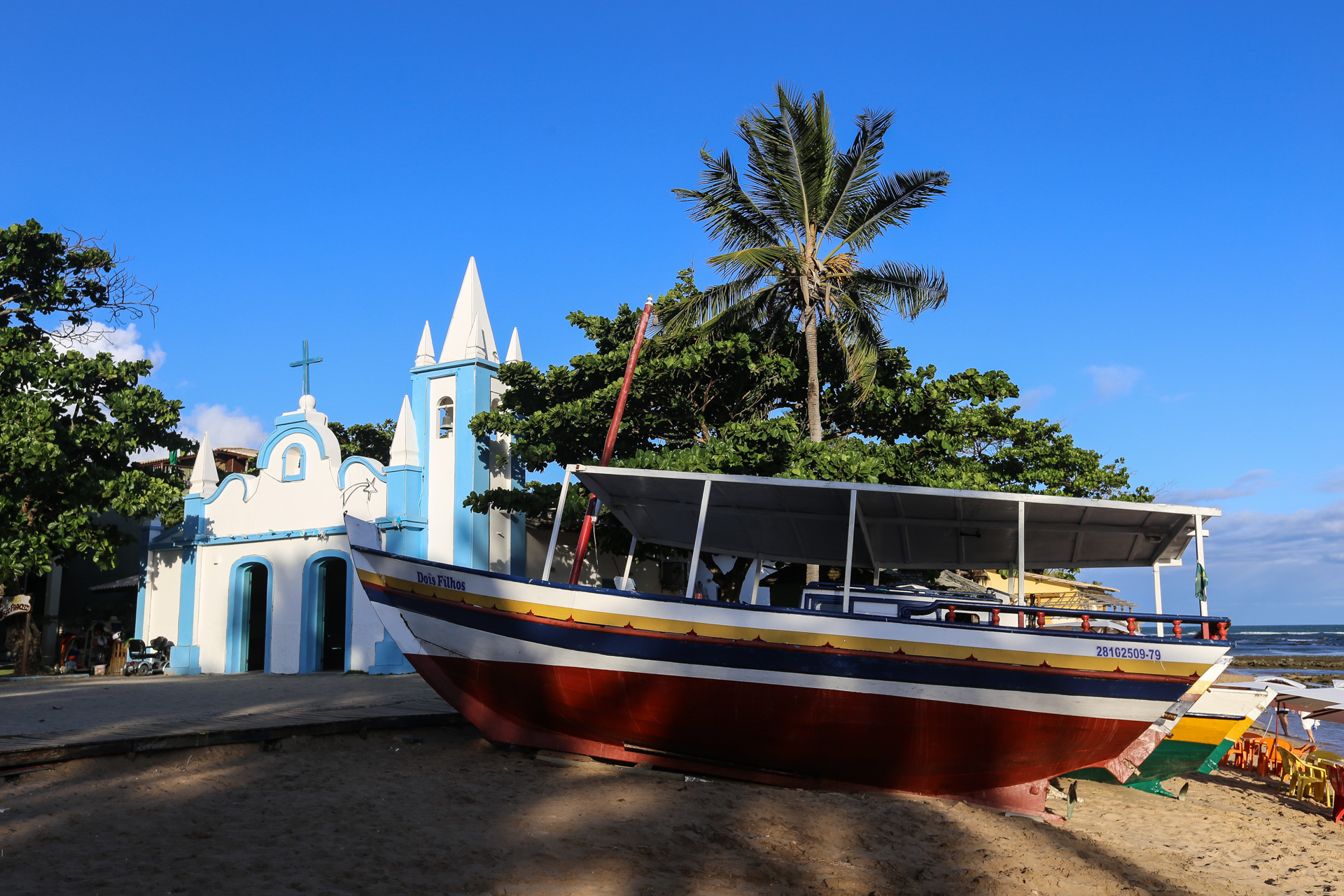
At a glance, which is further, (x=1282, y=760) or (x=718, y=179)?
(x=718, y=179)

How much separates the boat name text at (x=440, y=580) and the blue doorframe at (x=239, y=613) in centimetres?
1099

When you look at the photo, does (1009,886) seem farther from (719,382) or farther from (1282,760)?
(719,382)

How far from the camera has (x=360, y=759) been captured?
913cm

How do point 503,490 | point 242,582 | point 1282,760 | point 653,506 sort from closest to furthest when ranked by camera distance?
point 653,506 → point 1282,760 → point 503,490 → point 242,582

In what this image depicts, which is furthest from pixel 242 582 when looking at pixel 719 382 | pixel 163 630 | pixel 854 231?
pixel 854 231

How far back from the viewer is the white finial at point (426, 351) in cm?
1961

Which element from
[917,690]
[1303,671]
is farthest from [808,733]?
[1303,671]

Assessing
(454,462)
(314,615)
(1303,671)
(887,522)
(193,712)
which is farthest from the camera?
(1303,671)

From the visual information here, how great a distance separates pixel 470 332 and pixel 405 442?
8.43 ft

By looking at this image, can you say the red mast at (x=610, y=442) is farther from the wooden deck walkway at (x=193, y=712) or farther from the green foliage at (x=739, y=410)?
the green foliage at (x=739, y=410)

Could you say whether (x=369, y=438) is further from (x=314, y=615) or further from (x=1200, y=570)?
(x=1200, y=570)

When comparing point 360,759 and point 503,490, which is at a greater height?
point 503,490

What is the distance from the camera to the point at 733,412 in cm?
1892

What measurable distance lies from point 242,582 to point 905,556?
14.2m
